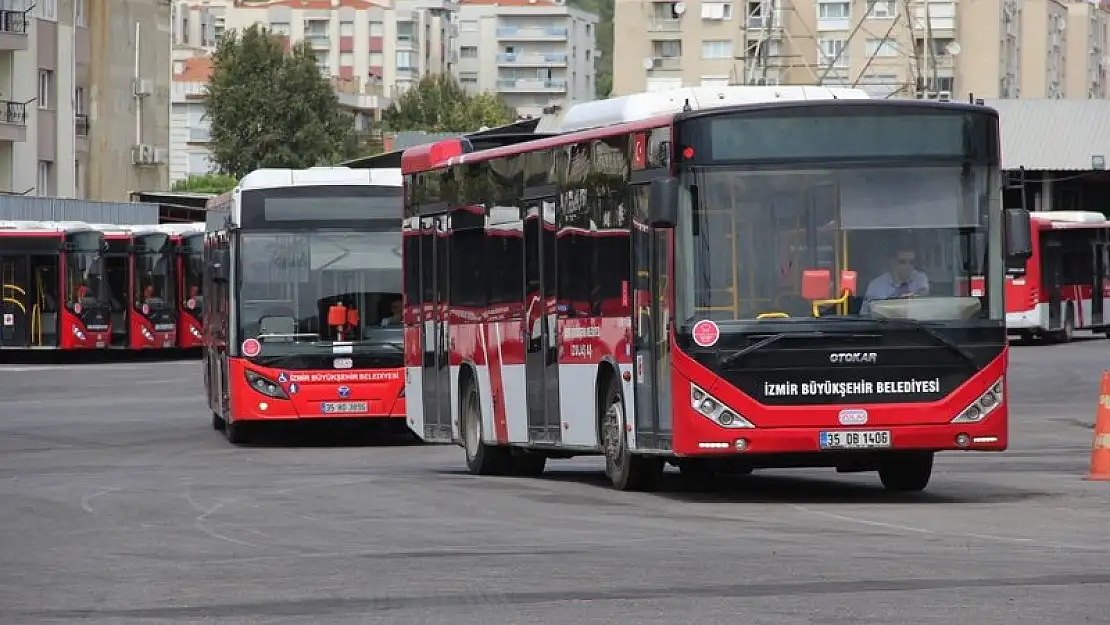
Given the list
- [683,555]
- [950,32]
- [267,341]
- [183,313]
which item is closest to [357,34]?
[950,32]

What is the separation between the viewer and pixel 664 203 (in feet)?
52.3

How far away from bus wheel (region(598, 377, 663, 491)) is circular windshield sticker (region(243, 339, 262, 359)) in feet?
32.5

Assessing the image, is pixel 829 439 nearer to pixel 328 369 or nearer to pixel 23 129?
pixel 328 369

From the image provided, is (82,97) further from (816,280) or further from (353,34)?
(353,34)

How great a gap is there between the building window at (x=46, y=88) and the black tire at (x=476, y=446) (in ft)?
192

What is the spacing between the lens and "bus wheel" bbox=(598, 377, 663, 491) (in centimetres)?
1742

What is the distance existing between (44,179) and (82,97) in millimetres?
5345

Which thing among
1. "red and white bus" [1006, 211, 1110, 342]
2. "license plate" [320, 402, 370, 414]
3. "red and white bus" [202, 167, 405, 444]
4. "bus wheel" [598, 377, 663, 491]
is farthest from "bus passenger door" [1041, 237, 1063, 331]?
"bus wheel" [598, 377, 663, 491]

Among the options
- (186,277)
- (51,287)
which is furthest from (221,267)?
(186,277)

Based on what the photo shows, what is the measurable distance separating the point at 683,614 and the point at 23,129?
2667 inches

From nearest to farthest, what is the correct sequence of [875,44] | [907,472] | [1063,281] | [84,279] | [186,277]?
[907,472] < [84,279] < [1063,281] < [186,277] < [875,44]

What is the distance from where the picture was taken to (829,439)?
16.0 m

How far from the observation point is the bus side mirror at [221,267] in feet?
90.4

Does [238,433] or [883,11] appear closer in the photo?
[238,433]
